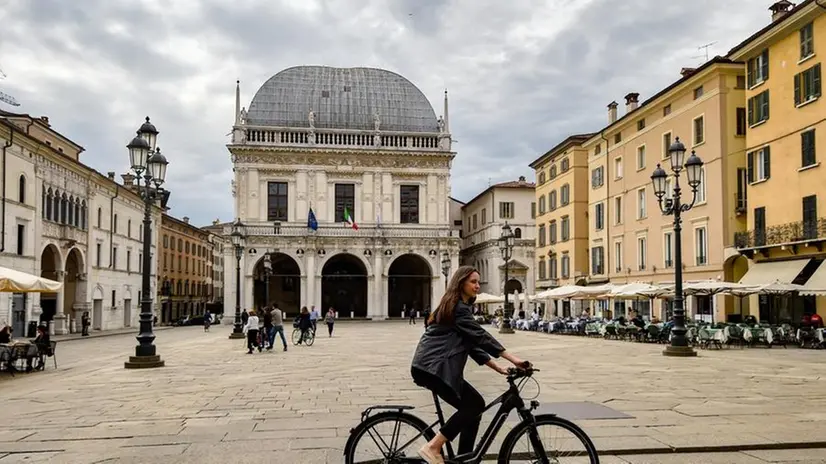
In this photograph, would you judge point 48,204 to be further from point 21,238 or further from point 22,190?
point 21,238

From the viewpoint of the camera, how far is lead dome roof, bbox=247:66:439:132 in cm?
6706

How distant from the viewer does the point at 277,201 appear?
65.1 m

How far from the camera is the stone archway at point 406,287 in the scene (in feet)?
230

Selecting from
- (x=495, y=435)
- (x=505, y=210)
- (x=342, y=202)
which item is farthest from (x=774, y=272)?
(x=342, y=202)

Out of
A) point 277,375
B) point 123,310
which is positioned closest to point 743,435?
point 277,375

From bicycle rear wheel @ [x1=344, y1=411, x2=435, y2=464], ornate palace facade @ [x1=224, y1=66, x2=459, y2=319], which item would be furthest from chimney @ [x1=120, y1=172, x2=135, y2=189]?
bicycle rear wheel @ [x1=344, y1=411, x2=435, y2=464]

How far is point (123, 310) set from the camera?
5588 cm

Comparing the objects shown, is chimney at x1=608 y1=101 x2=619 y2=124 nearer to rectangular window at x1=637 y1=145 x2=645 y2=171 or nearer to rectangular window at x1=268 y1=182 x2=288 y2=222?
rectangular window at x1=637 y1=145 x2=645 y2=171

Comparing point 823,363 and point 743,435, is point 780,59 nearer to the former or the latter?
point 823,363

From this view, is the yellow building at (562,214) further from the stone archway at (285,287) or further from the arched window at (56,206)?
the arched window at (56,206)

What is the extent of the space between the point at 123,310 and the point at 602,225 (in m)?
35.7

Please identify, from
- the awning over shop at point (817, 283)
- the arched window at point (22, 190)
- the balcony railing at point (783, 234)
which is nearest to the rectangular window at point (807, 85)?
the balcony railing at point (783, 234)

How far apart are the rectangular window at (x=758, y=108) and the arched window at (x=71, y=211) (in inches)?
1484

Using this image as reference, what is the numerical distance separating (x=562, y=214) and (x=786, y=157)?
25.8 meters
